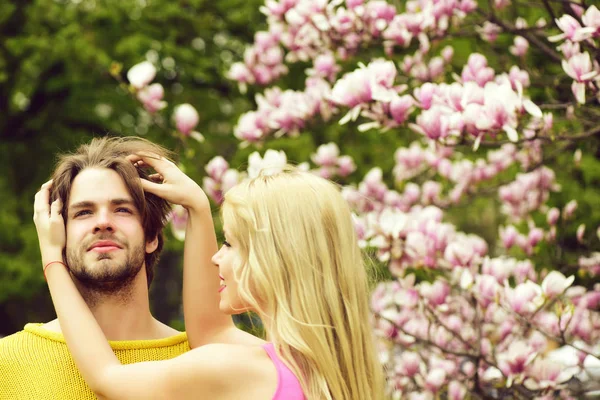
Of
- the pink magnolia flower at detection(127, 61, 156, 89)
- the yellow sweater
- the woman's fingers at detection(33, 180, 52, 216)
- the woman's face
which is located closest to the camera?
the woman's face

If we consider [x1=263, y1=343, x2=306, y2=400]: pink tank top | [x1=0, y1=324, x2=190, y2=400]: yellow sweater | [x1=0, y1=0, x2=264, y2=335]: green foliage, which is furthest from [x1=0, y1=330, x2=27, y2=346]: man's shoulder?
[x1=0, y1=0, x2=264, y2=335]: green foliage

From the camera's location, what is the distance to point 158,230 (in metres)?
Answer: 2.81

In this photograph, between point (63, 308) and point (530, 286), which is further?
point (530, 286)

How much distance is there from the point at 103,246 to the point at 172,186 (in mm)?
293

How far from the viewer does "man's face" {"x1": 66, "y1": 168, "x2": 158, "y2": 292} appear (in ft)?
8.25

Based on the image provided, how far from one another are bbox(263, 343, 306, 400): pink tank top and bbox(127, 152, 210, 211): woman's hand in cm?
72

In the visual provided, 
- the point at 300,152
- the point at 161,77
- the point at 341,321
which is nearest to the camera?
the point at 341,321

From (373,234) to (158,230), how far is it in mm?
1098

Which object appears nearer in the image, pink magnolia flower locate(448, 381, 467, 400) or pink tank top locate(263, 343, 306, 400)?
pink tank top locate(263, 343, 306, 400)

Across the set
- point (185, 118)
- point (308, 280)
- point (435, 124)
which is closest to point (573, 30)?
point (435, 124)

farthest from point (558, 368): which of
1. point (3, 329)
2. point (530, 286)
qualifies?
point (3, 329)

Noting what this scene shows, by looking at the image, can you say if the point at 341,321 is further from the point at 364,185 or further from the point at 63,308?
the point at 364,185

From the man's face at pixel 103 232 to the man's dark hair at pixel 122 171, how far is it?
2cm

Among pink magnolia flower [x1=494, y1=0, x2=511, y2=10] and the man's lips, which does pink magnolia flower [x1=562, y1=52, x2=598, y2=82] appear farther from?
the man's lips
